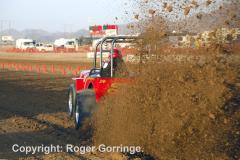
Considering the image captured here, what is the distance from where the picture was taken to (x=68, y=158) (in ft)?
26.3

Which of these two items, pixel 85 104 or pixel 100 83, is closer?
pixel 100 83

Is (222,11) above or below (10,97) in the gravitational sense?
above

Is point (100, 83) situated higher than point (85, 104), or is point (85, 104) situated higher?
point (100, 83)

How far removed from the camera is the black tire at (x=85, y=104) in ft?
33.8

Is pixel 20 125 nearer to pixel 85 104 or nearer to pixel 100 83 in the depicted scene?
pixel 85 104

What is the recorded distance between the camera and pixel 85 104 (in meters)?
10.4

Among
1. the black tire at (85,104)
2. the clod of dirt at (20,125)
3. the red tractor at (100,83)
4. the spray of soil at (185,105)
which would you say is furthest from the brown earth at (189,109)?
the clod of dirt at (20,125)

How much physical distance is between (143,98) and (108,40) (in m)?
3.55

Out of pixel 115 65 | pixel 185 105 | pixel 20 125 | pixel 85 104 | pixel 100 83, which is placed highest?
pixel 115 65

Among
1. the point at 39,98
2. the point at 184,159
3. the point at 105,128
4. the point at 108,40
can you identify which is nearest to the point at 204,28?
the point at 184,159

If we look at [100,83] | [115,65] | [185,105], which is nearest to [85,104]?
[100,83]

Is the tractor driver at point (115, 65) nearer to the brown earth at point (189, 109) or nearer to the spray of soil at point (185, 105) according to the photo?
the spray of soil at point (185, 105)

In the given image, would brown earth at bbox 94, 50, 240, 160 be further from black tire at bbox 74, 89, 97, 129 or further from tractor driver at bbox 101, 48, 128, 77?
black tire at bbox 74, 89, 97, 129

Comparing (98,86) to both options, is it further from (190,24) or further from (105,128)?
(190,24)
